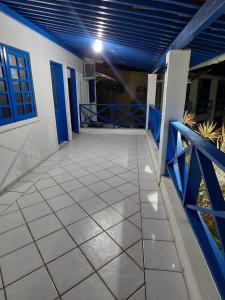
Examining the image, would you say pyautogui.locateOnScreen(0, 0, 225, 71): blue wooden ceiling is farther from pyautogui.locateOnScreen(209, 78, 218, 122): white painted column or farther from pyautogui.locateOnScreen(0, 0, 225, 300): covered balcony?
pyautogui.locateOnScreen(209, 78, 218, 122): white painted column

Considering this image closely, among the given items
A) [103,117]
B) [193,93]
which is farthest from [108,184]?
[193,93]

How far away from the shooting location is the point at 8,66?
2.88m

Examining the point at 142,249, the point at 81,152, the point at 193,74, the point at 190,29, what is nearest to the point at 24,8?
the point at 190,29

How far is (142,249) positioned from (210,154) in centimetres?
114

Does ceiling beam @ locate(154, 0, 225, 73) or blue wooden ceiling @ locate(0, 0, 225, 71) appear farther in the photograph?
blue wooden ceiling @ locate(0, 0, 225, 71)

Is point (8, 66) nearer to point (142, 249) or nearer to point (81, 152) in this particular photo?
point (81, 152)

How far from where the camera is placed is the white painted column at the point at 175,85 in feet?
8.09

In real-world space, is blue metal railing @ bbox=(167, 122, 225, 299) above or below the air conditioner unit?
below

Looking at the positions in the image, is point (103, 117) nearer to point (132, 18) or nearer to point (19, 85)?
point (19, 85)

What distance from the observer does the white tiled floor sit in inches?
57.1

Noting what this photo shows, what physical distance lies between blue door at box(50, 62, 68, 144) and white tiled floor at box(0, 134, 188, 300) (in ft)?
6.94

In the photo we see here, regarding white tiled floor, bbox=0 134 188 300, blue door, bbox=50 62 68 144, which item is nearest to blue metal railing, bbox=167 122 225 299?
white tiled floor, bbox=0 134 188 300

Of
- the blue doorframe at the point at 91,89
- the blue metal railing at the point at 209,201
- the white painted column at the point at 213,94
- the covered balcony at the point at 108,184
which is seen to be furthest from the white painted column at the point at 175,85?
the white painted column at the point at 213,94

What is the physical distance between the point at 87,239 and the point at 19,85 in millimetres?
2715
